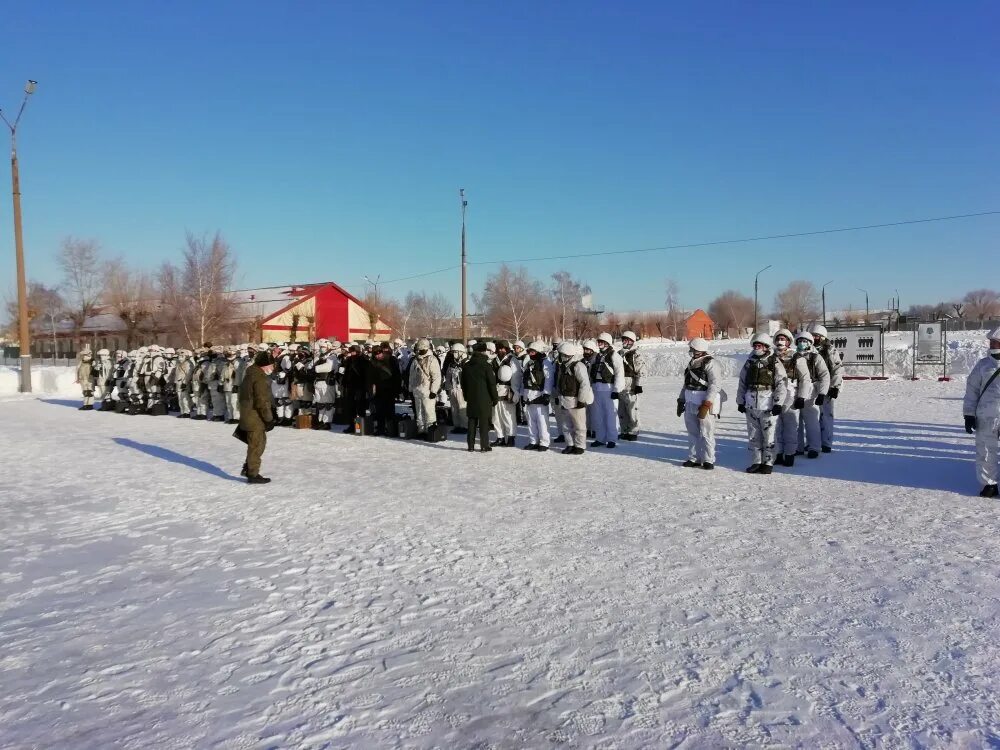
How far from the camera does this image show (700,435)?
1037 cm

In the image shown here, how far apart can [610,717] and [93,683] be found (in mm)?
2892

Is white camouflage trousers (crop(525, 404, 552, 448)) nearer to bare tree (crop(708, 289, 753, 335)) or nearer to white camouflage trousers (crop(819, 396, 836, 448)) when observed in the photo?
white camouflage trousers (crop(819, 396, 836, 448))

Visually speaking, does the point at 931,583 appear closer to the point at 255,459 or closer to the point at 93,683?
the point at 93,683

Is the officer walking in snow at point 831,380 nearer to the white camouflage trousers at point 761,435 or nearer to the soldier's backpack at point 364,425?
the white camouflage trousers at point 761,435

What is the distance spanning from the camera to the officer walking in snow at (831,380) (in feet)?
37.4

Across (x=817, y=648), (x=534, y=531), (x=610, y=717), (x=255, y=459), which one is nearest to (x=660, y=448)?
(x=534, y=531)

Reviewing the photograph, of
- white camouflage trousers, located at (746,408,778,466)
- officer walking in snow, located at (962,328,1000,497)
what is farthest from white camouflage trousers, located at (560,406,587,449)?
officer walking in snow, located at (962,328,1000,497)

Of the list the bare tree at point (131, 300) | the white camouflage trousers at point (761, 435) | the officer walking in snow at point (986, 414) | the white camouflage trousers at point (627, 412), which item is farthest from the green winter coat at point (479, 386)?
the bare tree at point (131, 300)

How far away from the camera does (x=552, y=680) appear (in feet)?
13.0

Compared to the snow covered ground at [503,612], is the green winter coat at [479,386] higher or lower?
higher

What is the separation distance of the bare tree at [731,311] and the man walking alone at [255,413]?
98878 millimetres

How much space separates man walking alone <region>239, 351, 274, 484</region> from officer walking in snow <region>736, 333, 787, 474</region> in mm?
6641

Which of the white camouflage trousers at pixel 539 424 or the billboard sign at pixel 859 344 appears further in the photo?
the billboard sign at pixel 859 344

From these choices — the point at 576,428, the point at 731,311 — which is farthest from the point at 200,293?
the point at 731,311
